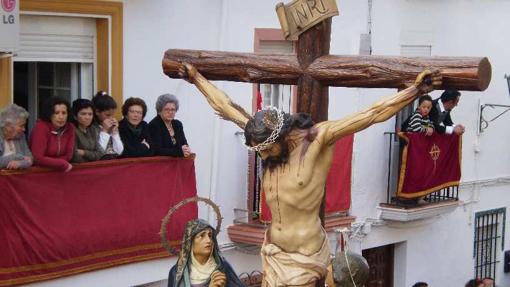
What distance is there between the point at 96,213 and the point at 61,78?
1652 mm

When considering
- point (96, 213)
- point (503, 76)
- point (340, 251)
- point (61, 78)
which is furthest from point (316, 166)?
point (503, 76)

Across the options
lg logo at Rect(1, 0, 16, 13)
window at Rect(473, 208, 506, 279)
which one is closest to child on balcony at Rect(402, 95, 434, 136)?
window at Rect(473, 208, 506, 279)

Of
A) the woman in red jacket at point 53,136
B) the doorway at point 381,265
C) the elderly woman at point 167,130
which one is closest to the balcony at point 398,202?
the doorway at point 381,265

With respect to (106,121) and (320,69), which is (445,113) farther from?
(320,69)

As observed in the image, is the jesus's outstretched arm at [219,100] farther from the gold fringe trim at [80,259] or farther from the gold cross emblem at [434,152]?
the gold cross emblem at [434,152]

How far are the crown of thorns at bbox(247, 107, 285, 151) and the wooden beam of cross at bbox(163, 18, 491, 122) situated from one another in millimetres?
784

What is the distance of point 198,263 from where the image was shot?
Result: 31.8 ft

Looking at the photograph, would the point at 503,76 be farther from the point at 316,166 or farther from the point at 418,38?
the point at 316,166

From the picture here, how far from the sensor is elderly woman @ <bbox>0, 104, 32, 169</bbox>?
11.3 metres

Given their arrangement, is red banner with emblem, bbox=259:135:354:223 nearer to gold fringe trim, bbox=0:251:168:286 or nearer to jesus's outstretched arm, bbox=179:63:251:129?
gold fringe trim, bbox=0:251:168:286

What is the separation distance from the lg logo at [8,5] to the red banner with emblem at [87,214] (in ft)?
4.92

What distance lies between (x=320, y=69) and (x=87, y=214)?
5144 mm

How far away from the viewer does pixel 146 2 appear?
44.5 feet

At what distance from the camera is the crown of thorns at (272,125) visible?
6.92 metres
